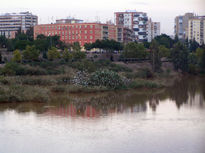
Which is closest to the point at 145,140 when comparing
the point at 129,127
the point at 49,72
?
the point at 129,127

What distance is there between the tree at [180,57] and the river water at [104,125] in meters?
18.6

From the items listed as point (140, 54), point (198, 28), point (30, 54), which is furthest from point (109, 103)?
point (198, 28)

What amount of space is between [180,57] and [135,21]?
1813 inches

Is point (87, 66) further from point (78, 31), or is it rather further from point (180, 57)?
point (78, 31)

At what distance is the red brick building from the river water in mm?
38498

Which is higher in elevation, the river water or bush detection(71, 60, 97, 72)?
bush detection(71, 60, 97, 72)

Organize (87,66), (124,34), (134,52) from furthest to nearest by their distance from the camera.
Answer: (124,34) < (134,52) < (87,66)

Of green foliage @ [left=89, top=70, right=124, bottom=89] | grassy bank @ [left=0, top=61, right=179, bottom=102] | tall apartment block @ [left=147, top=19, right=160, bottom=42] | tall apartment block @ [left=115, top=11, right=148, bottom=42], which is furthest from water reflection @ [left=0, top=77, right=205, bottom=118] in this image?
tall apartment block @ [left=147, top=19, right=160, bottom=42]

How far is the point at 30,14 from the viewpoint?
313 ft

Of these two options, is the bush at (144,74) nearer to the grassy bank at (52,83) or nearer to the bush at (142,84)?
the grassy bank at (52,83)

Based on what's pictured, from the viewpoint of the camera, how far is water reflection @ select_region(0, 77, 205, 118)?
18891 mm

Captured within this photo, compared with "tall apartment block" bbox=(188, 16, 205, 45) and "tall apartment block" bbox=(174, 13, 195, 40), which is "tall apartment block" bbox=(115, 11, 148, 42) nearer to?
"tall apartment block" bbox=(188, 16, 205, 45)

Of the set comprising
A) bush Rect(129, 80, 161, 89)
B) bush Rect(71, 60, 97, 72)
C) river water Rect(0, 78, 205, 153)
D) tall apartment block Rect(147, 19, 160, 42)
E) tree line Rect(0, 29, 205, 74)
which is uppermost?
tall apartment block Rect(147, 19, 160, 42)

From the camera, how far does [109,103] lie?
21469 mm
